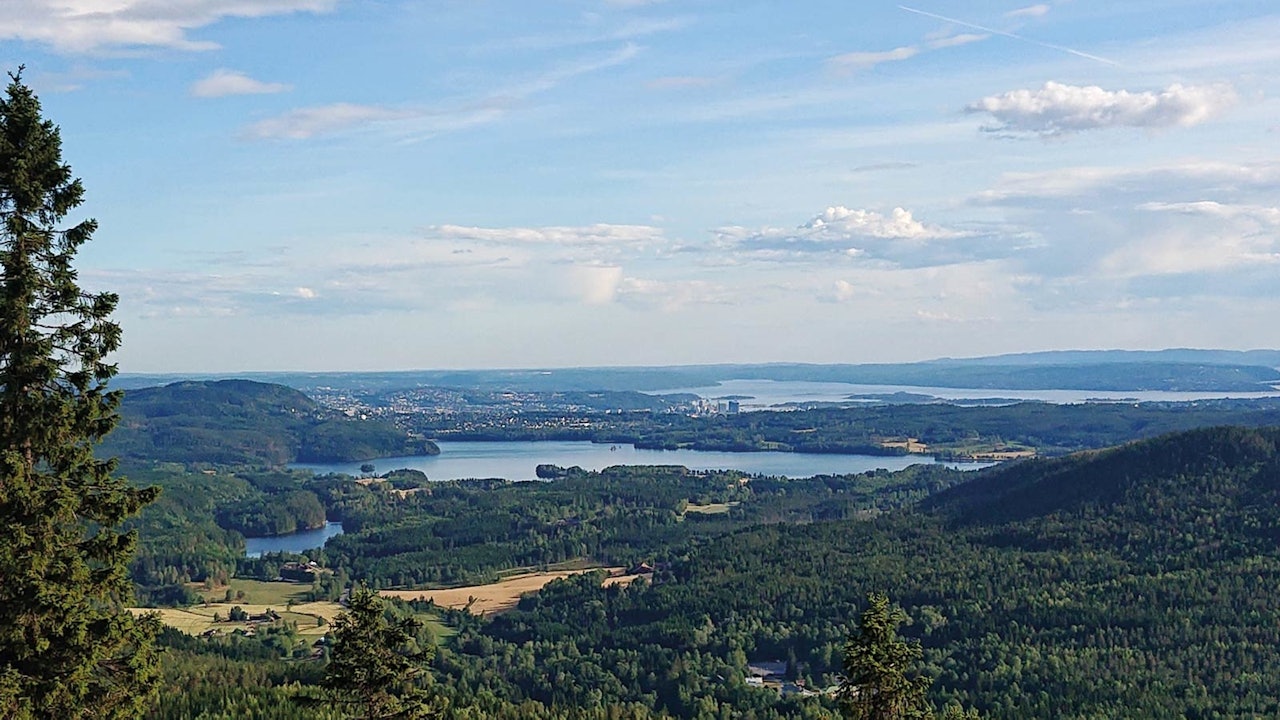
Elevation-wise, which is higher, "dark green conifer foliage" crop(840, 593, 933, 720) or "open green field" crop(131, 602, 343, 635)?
"dark green conifer foliage" crop(840, 593, 933, 720)

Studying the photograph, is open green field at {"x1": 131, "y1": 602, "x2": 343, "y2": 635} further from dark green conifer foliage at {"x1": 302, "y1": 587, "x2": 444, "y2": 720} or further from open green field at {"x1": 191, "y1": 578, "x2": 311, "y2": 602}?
dark green conifer foliage at {"x1": 302, "y1": 587, "x2": 444, "y2": 720}

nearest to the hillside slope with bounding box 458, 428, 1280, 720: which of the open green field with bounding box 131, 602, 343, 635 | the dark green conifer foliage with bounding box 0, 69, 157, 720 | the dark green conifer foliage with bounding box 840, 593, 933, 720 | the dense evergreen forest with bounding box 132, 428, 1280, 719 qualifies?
the dense evergreen forest with bounding box 132, 428, 1280, 719

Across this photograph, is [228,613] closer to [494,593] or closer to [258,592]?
[258,592]

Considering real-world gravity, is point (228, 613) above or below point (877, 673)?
below

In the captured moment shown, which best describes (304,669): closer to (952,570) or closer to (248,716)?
(248,716)

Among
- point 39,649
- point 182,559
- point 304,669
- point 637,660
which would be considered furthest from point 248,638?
point 39,649

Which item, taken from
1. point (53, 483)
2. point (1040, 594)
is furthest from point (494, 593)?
point (53, 483)

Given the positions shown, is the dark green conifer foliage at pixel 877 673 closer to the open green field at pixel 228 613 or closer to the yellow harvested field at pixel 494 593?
the open green field at pixel 228 613
